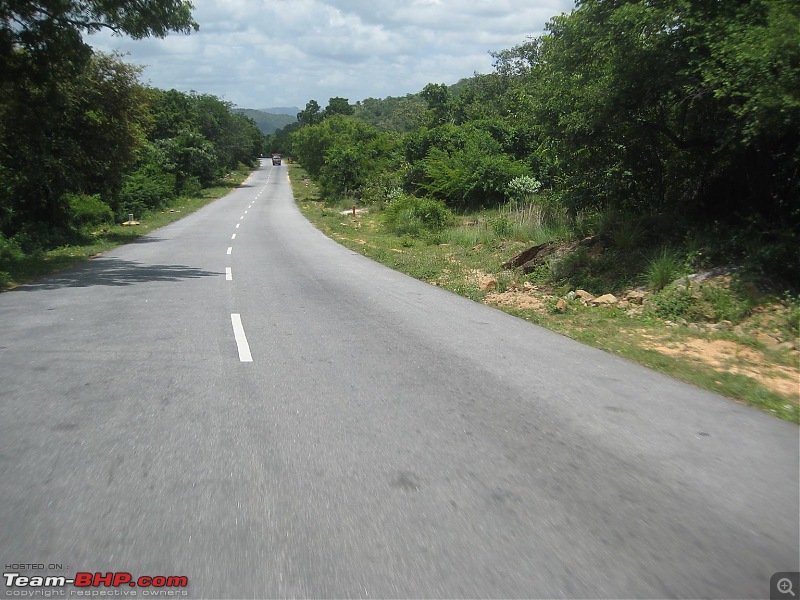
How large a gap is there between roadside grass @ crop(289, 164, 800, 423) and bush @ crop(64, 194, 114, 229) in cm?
1307

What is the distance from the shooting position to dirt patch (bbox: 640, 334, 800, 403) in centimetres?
720

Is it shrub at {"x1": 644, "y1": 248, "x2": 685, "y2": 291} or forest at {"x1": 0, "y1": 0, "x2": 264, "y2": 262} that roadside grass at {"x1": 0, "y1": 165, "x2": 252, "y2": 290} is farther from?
shrub at {"x1": 644, "y1": 248, "x2": 685, "y2": 291}

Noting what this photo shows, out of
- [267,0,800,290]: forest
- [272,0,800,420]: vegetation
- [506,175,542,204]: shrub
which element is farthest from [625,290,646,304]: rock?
[506,175,542,204]: shrub

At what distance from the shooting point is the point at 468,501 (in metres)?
4.16

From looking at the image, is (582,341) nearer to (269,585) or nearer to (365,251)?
(269,585)

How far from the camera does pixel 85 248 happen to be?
22.8 meters

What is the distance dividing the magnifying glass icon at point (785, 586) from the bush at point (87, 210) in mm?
28748

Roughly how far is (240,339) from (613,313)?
20.1ft

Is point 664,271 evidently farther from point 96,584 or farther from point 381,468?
point 96,584

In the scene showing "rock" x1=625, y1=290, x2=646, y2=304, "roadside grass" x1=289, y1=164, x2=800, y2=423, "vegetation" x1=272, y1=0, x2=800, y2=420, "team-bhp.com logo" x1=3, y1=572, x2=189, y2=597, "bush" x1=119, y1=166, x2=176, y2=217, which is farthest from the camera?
"bush" x1=119, y1=166, x2=176, y2=217

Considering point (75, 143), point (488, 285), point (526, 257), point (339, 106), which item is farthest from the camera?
point (339, 106)

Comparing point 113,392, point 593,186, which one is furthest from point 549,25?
point 113,392

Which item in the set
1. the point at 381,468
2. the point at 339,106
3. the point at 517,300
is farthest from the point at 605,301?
the point at 339,106

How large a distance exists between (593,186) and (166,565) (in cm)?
1513
